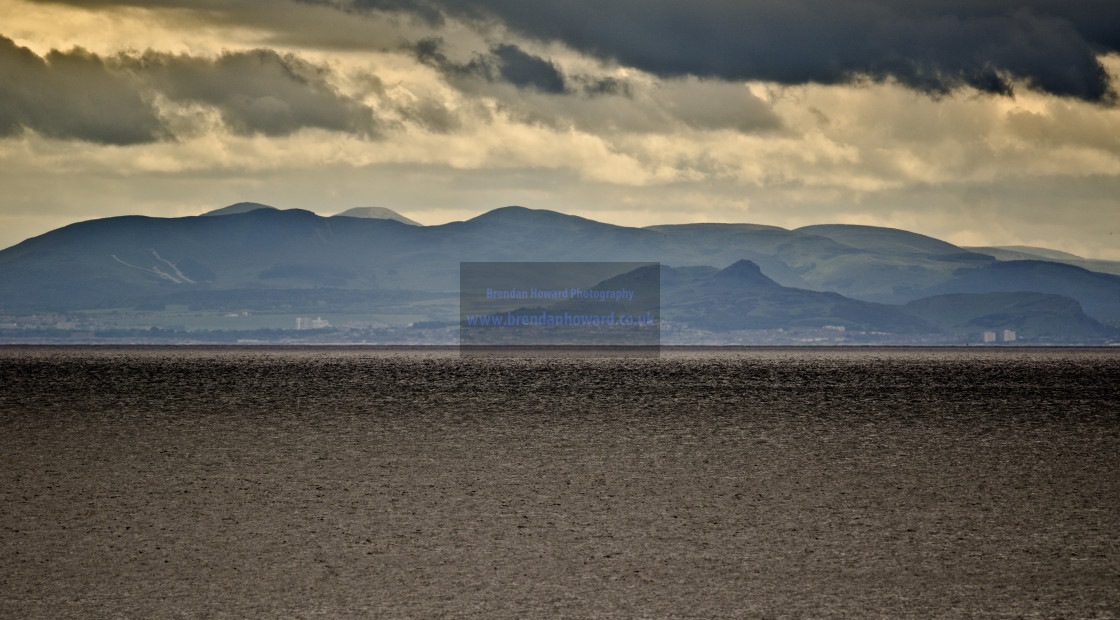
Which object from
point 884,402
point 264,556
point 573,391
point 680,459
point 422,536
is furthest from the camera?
point 573,391

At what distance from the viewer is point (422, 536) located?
16.7m

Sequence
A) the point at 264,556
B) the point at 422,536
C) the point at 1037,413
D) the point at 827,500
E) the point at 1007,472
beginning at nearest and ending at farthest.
Answer: the point at 264,556, the point at 422,536, the point at 827,500, the point at 1007,472, the point at 1037,413

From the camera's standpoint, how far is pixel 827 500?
20.1 m

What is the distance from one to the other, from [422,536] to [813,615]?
634 cm

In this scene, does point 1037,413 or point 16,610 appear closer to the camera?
point 16,610

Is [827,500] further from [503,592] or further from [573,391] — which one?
[573,391]

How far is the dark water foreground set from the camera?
13297 millimetres

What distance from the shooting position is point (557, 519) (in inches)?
712

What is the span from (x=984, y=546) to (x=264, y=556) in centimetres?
992

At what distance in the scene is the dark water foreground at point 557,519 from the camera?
13297 millimetres

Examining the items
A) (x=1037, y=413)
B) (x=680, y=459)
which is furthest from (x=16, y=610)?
(x=1037, y=413)

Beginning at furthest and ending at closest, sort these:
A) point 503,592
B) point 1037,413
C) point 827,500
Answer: point 1037,413, point 827,500, point 503,592

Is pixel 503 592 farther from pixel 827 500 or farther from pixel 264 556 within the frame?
pixel 827 500

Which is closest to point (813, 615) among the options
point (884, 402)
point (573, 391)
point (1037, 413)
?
point (1037, 413)
